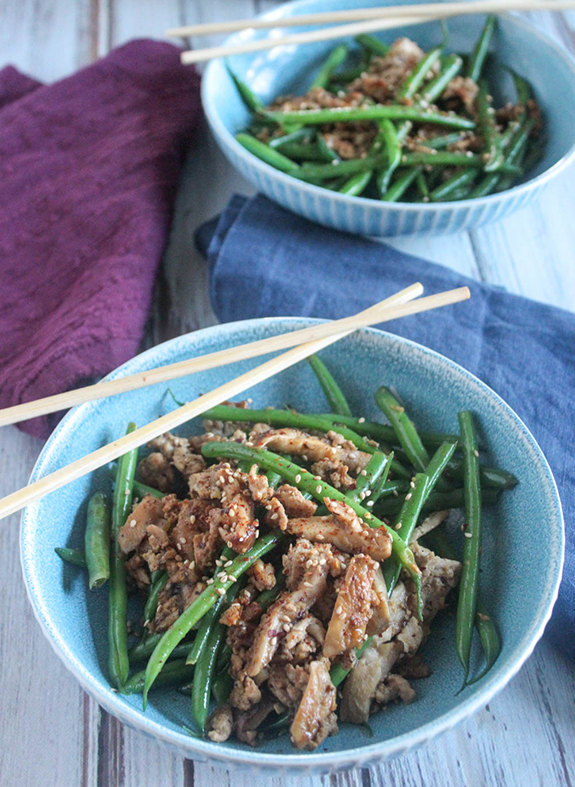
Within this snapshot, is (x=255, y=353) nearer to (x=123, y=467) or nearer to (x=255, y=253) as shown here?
(x=123, y=467)

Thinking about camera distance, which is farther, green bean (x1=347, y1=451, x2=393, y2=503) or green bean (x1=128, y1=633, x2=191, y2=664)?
green bean (x1=347, y1=451, x2=393, y2=503)

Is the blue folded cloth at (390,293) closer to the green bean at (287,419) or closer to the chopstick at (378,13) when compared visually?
the green bean at (287,419)

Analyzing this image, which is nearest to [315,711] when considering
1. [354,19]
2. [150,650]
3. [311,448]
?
[150,650]

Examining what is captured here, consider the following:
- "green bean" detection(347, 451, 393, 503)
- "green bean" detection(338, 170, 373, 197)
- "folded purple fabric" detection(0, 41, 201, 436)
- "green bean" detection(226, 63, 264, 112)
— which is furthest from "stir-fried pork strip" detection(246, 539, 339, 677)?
"green bean" detection(226, 63, 264, 112)

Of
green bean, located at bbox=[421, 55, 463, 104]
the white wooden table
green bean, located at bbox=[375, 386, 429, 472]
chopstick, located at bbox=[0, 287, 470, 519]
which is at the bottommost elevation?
the white wooden table

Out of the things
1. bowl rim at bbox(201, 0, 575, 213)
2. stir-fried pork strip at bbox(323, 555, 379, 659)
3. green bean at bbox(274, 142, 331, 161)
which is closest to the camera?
stir-fried pork strip at bbox(323, 555, 379, 659)

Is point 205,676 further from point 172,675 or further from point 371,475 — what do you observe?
point 371,475

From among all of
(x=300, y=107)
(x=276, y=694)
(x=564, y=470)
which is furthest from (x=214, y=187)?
(x=276, y=694)

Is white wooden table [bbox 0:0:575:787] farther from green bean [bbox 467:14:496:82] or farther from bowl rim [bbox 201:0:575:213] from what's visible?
green bean [bbox 467:14:496:82]
